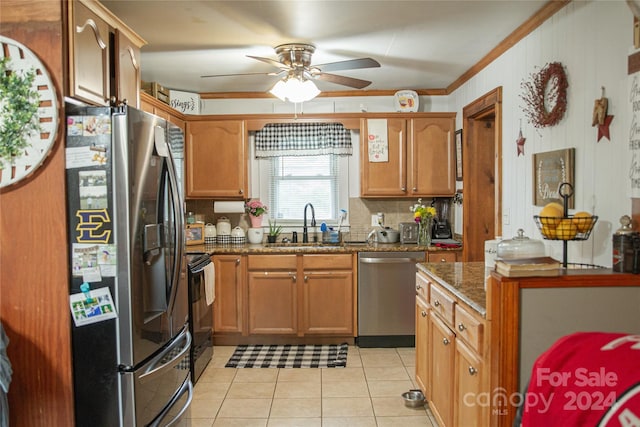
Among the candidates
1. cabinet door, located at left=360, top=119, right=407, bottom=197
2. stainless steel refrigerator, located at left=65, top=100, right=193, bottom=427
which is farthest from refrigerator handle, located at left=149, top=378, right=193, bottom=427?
cabinet door, located at left=360, top=119, right=407, bottom=197

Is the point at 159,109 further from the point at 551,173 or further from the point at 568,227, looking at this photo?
the point at 568,227

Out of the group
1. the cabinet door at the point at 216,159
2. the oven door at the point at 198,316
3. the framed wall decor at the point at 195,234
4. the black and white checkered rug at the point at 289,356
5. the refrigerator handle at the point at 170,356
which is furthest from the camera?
the cabinet door at the point at 216,159

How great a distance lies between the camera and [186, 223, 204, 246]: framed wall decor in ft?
14.8

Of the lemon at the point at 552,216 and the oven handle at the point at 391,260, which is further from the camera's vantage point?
the oven handle at the point at 391,260

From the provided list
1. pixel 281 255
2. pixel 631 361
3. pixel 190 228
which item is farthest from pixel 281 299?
pixel 631 361

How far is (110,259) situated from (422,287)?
74.3 inches

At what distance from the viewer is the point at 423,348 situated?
300cm

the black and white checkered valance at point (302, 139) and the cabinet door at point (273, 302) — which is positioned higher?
the black and white checkered valance at point (302, 139)

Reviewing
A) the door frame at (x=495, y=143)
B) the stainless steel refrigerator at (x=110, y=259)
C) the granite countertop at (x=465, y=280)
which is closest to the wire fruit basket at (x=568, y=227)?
the granite countertop at (x=465, y=280)

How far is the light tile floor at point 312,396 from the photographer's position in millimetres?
2936

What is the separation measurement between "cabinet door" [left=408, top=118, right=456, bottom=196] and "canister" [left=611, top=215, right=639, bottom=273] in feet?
8.81

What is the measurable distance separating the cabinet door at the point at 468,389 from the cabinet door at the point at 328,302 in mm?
2010

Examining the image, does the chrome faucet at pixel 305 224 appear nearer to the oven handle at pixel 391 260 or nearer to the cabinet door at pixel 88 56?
the oven handle at pixel 391 260

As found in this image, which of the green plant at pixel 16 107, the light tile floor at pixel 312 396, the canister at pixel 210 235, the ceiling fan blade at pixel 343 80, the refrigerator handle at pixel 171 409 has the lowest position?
the light tile floor at pixel 312 396
